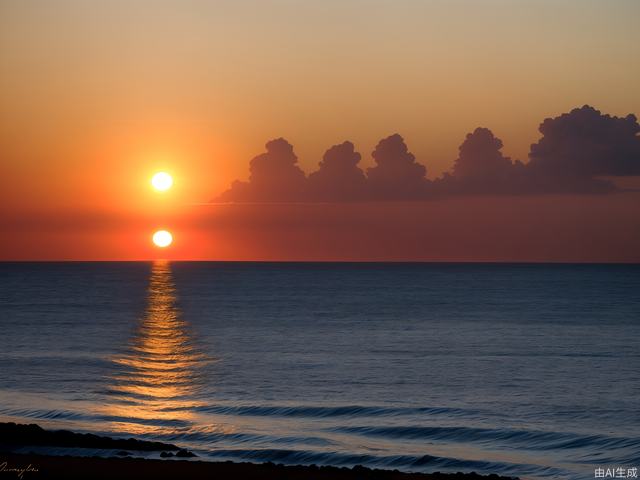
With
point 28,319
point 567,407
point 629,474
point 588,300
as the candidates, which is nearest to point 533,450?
point 629,474

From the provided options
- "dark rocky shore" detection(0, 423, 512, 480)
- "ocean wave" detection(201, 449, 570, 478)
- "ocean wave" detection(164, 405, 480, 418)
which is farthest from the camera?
"ocean wave" detection(164, 405, 480, 418)

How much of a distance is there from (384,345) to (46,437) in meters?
52.5

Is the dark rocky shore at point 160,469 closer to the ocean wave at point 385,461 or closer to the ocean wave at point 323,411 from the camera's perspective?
the ocean wave at point 385,461

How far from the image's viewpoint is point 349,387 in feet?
192

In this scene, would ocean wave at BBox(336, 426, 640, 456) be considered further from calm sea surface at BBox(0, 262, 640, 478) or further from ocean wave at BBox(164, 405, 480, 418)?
ocean wave at BBox(164, 405, 480, 418)

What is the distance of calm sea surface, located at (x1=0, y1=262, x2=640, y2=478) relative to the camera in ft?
132

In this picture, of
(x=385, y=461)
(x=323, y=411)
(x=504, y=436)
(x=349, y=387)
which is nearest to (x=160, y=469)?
(x=385, y=461)

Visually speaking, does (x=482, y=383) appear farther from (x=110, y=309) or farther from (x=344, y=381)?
(x=110, y=309)

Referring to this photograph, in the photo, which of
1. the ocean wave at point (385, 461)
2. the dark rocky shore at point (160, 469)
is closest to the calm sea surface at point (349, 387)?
the ocean wave at point (385, 461)

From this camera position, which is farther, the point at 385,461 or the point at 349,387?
the point at 349,387

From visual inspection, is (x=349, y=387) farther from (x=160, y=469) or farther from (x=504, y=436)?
(x=160, y=469)

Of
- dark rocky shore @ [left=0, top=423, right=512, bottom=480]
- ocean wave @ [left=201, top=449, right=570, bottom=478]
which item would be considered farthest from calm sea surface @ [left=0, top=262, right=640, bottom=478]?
dark rocky shore @ [left=0, top=423, right=512, bottom=480]

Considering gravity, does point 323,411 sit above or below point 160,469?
below

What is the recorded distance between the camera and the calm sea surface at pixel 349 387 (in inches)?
1586
